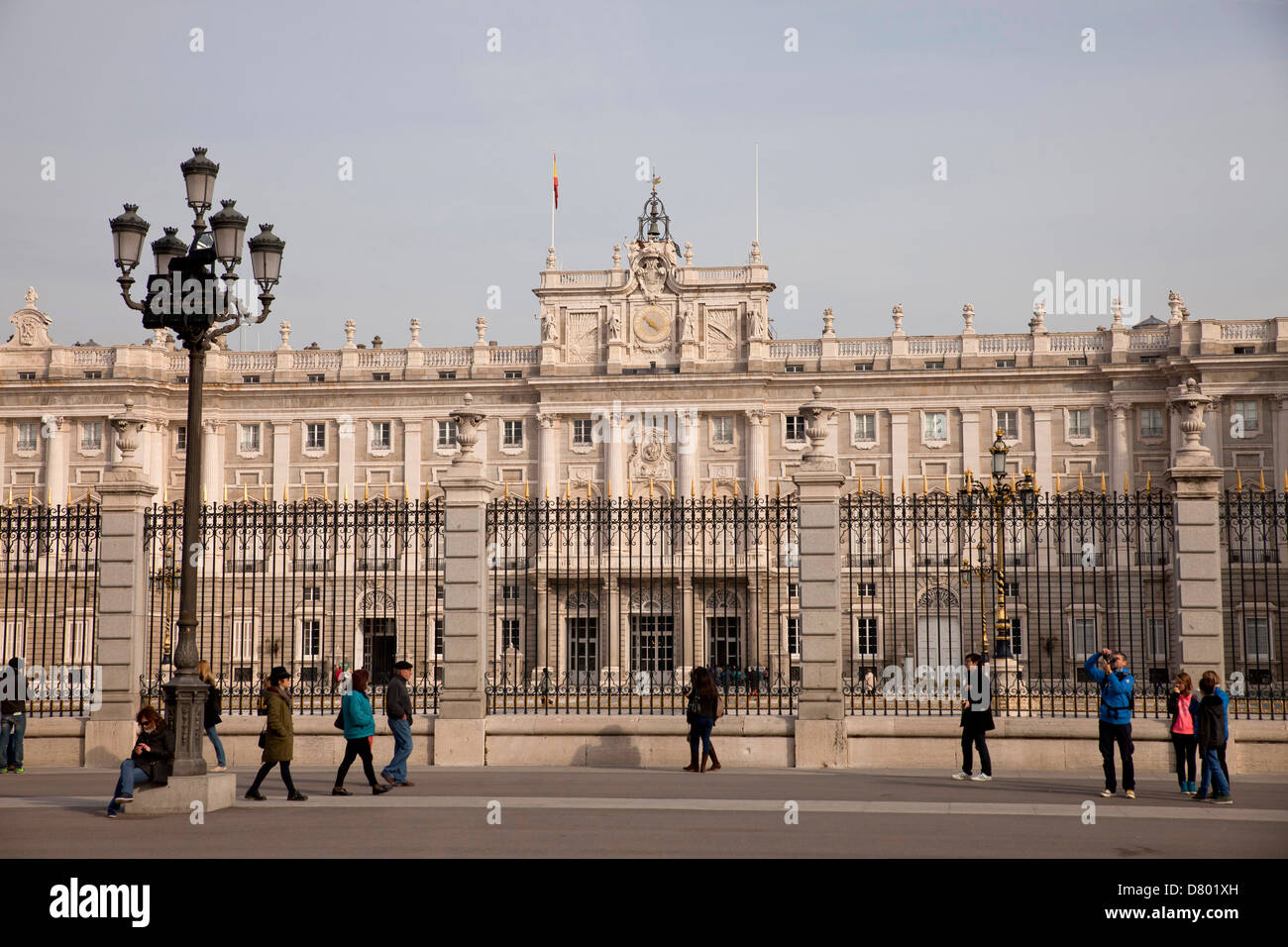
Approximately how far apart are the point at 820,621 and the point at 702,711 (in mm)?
2069

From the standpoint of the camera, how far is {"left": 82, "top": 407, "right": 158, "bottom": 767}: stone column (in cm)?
1973

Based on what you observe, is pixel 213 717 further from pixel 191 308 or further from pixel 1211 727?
pixel 1211 727

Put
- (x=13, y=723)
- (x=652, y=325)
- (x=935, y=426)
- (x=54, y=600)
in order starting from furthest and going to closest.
→ (x=652, y=325)
(x=935, y=426)
(x=54, y=600)
(x=13, y=723)

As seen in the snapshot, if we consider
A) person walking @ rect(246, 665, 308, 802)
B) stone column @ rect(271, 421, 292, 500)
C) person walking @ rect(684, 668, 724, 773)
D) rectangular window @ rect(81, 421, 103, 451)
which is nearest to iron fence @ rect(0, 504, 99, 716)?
person walking @ rect(246, 665, 308, 802)

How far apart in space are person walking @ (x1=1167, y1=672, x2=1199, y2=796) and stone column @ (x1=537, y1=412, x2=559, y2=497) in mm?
49516

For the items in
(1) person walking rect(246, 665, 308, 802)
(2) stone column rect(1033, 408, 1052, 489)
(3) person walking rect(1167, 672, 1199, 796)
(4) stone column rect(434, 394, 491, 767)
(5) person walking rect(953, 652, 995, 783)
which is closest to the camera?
(1) person walking rect(246, 665, 308, 802)

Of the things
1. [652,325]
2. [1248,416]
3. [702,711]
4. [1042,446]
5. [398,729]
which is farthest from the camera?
[652,325]

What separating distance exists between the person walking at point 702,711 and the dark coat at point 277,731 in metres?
5.52

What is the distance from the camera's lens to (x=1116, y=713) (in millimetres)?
16031

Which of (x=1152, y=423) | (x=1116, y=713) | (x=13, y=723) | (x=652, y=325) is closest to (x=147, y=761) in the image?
(x=13, y=723)

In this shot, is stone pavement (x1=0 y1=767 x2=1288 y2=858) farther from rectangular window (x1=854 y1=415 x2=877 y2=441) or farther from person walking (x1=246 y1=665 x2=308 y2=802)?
rectangular window (x1=854 y1=415 x2=877 y2=441)
